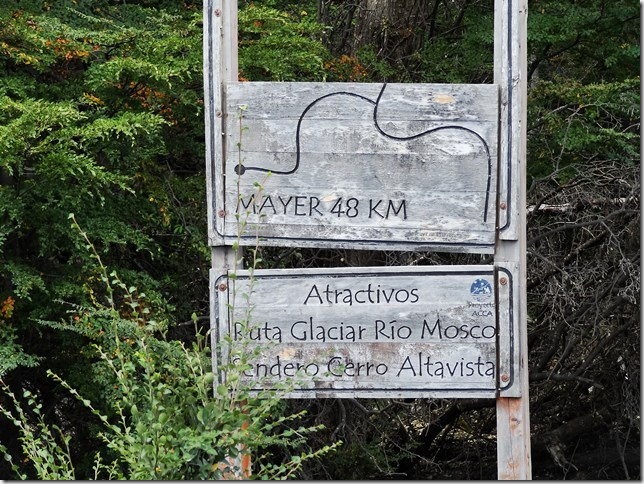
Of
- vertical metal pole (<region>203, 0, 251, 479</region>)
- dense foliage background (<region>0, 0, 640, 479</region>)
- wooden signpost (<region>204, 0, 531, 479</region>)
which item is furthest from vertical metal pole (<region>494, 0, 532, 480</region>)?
dense foliage background (<region>0, 0, 640, 479</region>)

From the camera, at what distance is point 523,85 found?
3494 mm

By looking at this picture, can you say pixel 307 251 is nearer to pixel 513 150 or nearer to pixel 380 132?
pixel 380 132

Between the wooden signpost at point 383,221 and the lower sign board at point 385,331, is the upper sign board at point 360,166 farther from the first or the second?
the lower sign board at point 385,331

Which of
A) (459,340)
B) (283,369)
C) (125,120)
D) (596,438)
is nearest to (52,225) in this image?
(125,120)

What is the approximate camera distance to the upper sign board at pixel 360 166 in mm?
3514

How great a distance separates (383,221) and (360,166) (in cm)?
22

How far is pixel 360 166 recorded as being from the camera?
11.7 ft

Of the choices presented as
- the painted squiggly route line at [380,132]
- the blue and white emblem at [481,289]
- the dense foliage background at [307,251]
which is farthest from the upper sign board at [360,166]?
the dense foliage background at [307,251]

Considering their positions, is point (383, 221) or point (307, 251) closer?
point (383, 221)

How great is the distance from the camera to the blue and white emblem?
11.5 ft

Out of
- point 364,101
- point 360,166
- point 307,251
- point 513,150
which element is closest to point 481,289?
point 513,150

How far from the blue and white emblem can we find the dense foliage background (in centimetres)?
167

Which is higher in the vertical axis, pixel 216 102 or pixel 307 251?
pixel 216 102

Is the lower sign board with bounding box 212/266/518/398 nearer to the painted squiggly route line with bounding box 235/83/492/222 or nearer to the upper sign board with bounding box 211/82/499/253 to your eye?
the upper sign board with bounding box 211/82/499/253
